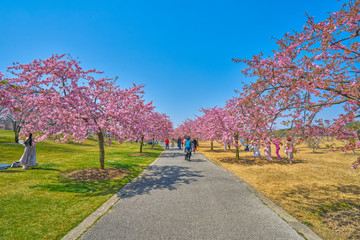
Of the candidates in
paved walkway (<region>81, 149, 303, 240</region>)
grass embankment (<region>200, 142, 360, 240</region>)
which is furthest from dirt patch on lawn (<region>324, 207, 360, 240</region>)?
paved walkway (<region>81, 149, 303, 240</region>)

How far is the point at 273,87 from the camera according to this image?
19.9 feet

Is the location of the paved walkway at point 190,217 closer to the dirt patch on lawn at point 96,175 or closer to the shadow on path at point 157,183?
the shadow on path at point 157,183

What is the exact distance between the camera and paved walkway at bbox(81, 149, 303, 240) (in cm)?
382

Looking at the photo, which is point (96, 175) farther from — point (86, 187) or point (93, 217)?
point (93, 217)

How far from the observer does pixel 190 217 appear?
464 centimetres

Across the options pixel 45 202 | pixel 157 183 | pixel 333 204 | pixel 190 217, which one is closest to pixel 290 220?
pixel 190 217

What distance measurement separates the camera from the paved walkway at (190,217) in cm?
382

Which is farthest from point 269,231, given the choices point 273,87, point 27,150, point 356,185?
point 27,150

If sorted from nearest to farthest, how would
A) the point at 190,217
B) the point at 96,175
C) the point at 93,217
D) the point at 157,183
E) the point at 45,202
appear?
1. the point at 93,217
2. the point at 190,217
3. the point at 45,202
4. the point at 157,183
5. the point at 96,175

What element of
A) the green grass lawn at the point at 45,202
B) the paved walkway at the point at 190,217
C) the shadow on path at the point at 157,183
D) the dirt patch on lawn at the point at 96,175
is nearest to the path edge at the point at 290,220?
the paved walkway at the point at 190,217

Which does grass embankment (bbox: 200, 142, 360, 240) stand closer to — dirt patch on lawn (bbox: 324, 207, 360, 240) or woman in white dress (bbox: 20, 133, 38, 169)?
dirt patch on lawn (bbox: 324, 207, 360, 240)

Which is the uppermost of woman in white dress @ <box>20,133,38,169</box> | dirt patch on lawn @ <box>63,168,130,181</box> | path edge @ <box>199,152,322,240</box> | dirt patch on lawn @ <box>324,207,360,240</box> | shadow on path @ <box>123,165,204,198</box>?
woman in white dress @ <box>20,133,38,169</box>

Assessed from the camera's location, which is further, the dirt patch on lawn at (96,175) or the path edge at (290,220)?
the dirt patch on lawn at (96,175)

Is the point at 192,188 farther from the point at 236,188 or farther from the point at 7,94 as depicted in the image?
the point at 7,94
